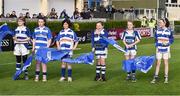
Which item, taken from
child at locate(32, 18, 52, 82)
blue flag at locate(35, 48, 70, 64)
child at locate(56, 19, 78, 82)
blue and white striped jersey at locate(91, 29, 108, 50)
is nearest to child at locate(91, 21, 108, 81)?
blue and white striped jersey at locate(91, 29, 108, 50)

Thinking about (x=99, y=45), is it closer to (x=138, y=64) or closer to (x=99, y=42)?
(x=99, y=42)

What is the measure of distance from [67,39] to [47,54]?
81cm

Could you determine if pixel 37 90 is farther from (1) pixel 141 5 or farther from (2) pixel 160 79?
(1) pixel 141 5

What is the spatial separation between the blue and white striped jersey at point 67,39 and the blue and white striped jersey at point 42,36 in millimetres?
341

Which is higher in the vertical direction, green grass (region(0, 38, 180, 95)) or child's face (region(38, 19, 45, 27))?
child's face (region(38, 19, 45, 27))

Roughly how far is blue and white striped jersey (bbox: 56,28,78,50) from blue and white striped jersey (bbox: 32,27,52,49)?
0.34 metres

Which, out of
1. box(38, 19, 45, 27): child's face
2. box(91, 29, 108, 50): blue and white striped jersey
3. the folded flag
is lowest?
the folded flag

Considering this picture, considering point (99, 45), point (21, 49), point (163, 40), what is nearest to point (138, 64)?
point (163, 40)

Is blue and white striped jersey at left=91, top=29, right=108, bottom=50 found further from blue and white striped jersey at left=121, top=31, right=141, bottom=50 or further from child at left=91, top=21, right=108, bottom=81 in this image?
blue and white striped jersey at left=121, top=31, right=141, bottom=50

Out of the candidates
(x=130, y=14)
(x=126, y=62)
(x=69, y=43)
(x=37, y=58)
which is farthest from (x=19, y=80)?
(x=130, y=14)

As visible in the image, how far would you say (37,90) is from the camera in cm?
1426

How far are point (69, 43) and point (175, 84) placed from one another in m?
3.40

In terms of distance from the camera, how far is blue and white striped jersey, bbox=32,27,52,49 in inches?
620

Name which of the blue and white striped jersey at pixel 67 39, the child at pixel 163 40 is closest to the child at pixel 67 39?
the blue and white striped jersey at pixel 67 39
